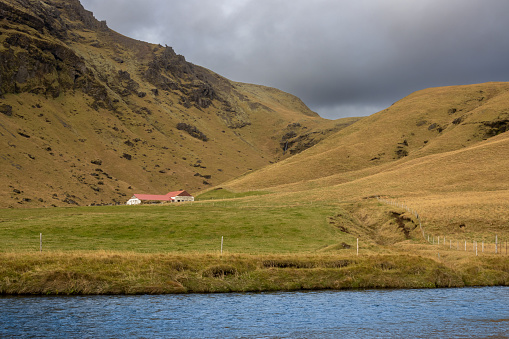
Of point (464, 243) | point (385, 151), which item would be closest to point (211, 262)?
point (464, 243)

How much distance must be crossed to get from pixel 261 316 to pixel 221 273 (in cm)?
777

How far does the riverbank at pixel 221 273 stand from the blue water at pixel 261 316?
1194 mm

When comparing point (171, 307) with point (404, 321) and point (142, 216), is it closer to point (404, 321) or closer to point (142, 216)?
point (404, 321)

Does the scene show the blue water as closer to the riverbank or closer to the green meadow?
the riverbank

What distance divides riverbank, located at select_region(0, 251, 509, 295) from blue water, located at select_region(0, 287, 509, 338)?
1.19 metres

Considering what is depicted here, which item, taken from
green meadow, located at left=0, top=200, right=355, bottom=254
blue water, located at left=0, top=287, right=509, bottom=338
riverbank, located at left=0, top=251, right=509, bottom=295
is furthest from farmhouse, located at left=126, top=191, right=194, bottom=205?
blue water, located at left=0, top=287, right=509, bottom=338

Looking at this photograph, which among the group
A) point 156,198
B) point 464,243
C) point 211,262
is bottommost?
point 211,262

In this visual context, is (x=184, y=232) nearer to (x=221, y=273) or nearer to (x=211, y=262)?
(x=211, y=262)

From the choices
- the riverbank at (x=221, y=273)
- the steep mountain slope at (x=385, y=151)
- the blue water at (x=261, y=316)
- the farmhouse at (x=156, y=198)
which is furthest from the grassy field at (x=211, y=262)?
the farmhouse at (x=156, y=198)

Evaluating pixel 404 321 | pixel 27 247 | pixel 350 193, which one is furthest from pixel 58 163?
pixel 404 321

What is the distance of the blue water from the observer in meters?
19.9

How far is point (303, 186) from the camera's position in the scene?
138375 mm

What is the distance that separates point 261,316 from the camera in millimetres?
22875

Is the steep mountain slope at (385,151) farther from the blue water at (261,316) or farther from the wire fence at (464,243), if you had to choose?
the blue water at (261,316)
